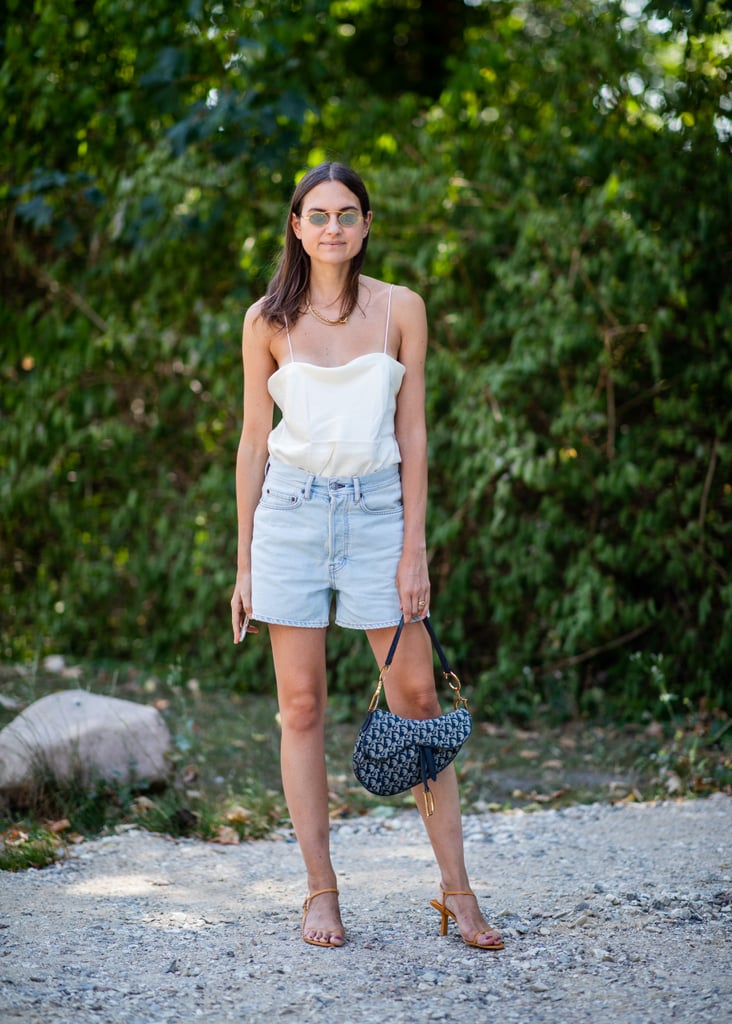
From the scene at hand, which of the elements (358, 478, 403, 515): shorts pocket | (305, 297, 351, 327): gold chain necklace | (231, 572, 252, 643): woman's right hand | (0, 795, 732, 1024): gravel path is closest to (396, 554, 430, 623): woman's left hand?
(358, 478, 403, 515): shorts pocket

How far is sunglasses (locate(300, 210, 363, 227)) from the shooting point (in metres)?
2.79

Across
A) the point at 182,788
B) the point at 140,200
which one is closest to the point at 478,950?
the point at 182,788

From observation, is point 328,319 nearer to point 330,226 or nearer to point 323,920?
point 330,226

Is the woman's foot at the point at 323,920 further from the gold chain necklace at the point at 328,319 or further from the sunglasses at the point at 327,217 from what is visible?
the sunglasses at the point at 327,217

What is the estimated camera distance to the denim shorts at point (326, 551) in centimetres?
268

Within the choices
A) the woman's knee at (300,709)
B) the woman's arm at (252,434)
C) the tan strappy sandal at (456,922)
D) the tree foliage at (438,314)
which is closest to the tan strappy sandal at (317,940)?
the tan strappy sandal at (456,922)

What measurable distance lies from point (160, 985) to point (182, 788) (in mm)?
1802

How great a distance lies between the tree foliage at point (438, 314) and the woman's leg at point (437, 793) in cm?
226

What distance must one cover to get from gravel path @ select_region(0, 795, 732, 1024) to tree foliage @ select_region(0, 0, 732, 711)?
4.92 ft

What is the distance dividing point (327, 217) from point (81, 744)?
2.35 m

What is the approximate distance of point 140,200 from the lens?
575 centimetres

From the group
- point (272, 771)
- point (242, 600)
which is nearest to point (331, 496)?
point (242, 600)

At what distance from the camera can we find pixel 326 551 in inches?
106

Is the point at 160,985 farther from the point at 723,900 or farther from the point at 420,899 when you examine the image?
the point at 723,900
